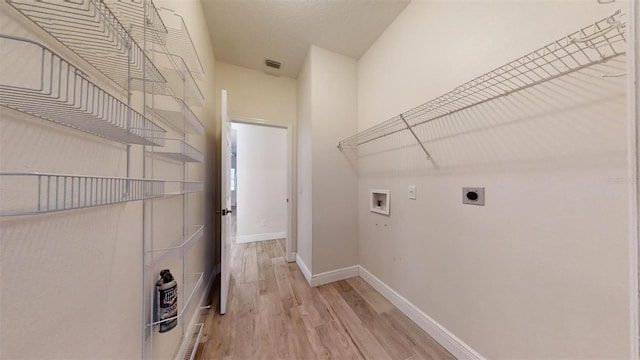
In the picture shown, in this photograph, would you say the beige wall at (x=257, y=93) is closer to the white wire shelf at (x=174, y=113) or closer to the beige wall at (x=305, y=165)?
the beige wall at (x=305, y=165)

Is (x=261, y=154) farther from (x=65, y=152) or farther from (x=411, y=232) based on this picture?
(x=65, y=152)

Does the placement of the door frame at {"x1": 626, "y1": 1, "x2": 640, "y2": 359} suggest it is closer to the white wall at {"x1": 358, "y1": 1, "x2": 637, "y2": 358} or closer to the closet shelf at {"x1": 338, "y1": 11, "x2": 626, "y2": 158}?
the closet shelf at {"x1": 338, "y1": 11, "x2": 626, "y2": 158}

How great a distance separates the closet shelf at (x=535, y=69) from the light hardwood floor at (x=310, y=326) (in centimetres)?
143

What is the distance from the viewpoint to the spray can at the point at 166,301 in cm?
94

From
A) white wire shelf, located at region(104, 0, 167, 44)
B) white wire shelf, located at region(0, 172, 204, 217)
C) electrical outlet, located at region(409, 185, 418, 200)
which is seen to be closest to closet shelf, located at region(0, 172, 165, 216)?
white wire shelf, located at region(0, 172, 204, 217)

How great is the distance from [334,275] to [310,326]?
29.8 inches

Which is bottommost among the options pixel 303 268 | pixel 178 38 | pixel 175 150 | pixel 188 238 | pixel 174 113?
pixel 303 268

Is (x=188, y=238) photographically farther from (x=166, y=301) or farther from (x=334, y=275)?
(x=334, y=275)

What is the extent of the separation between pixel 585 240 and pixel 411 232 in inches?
38.4

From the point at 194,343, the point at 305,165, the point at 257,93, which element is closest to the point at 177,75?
the point at 305,165

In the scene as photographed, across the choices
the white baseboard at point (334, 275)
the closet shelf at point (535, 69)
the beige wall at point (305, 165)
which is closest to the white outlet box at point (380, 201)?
the closet shelf at point (535, 69)

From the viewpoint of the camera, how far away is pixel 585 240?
88 centimetres

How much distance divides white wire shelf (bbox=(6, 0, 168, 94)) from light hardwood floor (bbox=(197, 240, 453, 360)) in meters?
1.73

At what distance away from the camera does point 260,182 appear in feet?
13.5
